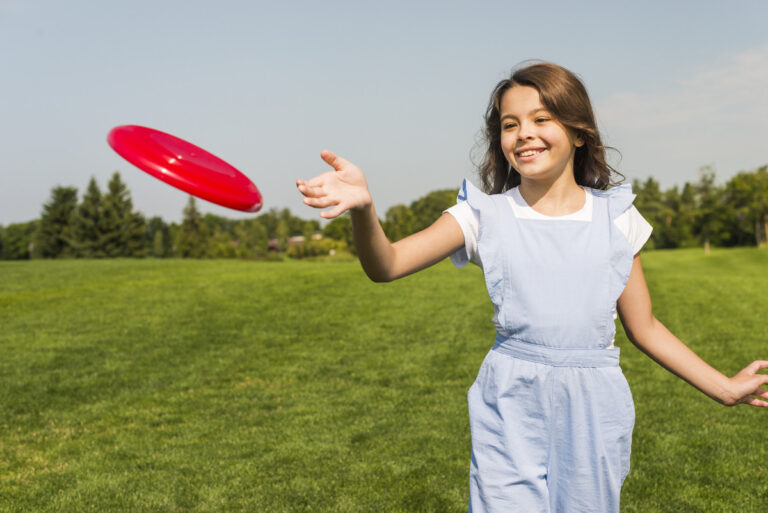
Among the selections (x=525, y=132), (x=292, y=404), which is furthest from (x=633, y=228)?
(x=292, y=404)

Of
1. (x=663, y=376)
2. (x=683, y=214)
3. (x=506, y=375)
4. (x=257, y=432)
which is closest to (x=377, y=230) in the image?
(x=506, y=375)

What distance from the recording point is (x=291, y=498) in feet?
15.7

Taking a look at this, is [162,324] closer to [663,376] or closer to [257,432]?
[257,432]

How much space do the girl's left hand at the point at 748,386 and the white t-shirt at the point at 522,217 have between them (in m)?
0.67

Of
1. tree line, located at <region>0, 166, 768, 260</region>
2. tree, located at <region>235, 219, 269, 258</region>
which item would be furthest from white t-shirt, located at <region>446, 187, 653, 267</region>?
tree, located at <region>235, 219, 269, 258</region>

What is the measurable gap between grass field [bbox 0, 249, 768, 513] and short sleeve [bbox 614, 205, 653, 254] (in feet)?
9.62

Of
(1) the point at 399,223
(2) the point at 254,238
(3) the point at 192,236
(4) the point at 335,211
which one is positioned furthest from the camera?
(2) the point at 254,238

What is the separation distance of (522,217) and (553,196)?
17 centimetres

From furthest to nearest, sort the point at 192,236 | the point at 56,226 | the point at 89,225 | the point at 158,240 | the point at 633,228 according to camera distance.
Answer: the point at 158,240
the point at 192,236
the point at 56,226
the point at 89,225
the point at 633,228

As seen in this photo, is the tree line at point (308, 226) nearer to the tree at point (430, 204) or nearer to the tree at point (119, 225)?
the tree at point (119, 225)

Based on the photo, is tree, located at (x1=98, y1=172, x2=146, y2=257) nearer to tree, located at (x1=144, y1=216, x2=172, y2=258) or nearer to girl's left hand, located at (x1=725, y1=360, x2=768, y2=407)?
tree, located at (x1=144, y1=216, x2=172, y2=258)

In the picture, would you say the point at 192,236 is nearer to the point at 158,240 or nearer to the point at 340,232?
the point at 340,232

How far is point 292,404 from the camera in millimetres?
7699

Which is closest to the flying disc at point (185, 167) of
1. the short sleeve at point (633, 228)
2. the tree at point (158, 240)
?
the short sleeve at point (633, 228)
